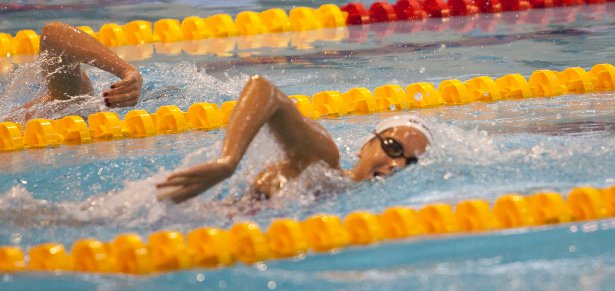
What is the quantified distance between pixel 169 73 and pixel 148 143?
4.96 feet

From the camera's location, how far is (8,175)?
3.86 meters

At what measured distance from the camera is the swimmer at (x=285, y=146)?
277 centimetres

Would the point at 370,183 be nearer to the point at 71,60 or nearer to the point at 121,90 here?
the point at 121,90

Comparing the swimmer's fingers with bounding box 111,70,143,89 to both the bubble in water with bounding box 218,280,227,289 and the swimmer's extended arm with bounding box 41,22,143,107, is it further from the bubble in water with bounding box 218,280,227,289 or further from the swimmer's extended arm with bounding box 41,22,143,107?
the bubble in water with bounding box 218,280,227,289

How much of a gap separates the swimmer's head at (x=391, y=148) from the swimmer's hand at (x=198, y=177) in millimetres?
668

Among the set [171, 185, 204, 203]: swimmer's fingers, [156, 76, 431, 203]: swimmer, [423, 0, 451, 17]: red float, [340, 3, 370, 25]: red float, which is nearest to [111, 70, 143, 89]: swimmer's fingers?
[156, 76, 431, 203]: swimmer

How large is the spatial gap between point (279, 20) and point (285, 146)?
458 centimetres

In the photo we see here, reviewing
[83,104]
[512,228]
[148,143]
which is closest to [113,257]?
[512,228]

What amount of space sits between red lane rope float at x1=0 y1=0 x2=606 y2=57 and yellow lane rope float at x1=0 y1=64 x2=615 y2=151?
8.41ft

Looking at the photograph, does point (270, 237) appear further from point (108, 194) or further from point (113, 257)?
point (108, 194)

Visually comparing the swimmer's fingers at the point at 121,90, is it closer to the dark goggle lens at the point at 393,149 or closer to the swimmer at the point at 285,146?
Answer: the swimmer at the point at 285,146

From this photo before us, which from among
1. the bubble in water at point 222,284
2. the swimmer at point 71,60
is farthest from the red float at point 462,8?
the bubble in water at point 222,284

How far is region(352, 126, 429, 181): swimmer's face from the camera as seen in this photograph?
10.9 feet

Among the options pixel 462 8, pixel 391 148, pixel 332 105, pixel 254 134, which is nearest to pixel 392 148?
pixel 391 148
